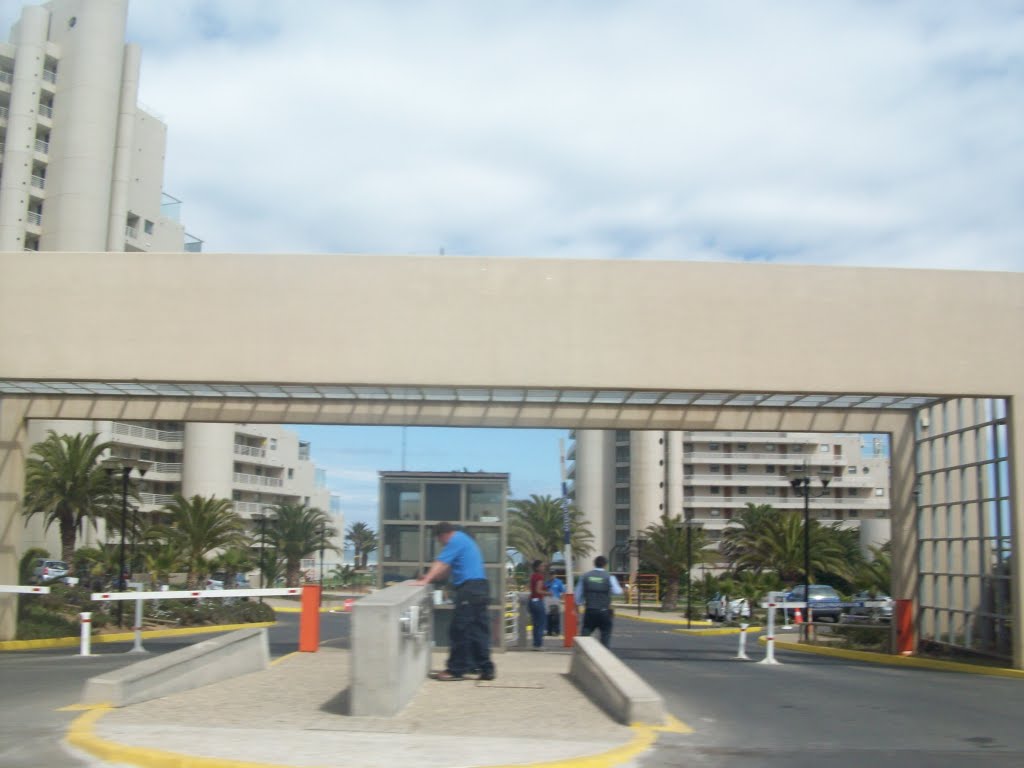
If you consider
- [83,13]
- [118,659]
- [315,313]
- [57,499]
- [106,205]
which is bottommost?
[118,659]

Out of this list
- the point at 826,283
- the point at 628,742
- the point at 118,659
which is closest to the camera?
the point at 628,742

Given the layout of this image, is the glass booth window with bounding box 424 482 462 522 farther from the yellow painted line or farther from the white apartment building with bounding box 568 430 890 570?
the white apartment building with bounding box 568 430 890 570

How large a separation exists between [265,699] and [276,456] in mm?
84958

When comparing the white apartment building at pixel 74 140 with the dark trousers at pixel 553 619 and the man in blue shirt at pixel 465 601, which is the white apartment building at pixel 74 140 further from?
the man in blue shirt at pixel 465 601

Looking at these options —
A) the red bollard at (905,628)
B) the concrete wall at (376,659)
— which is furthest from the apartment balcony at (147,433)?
the concrete wall at (376,659)

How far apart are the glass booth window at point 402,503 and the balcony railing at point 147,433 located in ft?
199

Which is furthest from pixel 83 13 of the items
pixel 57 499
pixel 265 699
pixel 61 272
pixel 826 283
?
pixel 265 699

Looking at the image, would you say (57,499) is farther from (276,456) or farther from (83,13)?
(276,456)

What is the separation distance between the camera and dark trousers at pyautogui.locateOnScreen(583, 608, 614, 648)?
611 inches

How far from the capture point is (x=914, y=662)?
19.4 m

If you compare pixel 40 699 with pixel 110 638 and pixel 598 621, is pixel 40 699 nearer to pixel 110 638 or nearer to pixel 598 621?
pixel 598 621

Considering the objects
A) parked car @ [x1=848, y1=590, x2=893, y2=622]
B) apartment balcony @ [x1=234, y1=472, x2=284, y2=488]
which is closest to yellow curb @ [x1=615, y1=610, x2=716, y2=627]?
parked car @ [x1=848, y1=590, x2=893, y2=622]

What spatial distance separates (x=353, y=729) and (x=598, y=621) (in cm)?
760

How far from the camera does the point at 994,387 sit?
17562 mm
